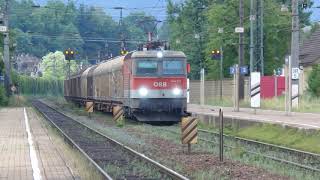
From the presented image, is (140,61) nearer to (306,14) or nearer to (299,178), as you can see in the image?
(299,178)

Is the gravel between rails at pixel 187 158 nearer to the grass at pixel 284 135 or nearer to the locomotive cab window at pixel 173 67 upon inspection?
the grass at pixel 284 135

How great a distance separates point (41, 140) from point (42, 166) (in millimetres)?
7784

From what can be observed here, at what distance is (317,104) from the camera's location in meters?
39.8

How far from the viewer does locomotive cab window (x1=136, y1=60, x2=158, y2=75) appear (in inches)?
1217

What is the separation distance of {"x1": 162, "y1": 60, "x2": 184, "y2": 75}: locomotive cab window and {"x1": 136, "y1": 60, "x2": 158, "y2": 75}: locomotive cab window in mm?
399

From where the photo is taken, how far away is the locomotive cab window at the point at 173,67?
1224 inches

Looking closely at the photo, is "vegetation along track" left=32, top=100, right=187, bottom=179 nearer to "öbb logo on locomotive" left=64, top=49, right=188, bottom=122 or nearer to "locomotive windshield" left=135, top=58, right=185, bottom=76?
"öbb logo on locomotive" left=64, top=49, right=188, bottom=122

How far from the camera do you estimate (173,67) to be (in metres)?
31.2

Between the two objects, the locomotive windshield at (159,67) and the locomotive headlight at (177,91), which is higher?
the locomotive windshield at (159,67)

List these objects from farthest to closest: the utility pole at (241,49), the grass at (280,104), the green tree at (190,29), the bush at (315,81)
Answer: the green tree at (190,29), the bush at (315,81), the utility pole at (241,49), the grass at (280,104)

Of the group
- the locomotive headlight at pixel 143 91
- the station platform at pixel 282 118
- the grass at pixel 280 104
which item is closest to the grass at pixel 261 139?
the station platform at pixel 282 118

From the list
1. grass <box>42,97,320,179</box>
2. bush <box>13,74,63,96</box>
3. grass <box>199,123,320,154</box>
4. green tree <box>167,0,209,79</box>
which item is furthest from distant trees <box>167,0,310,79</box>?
bush <box>13,74,63,96</box>

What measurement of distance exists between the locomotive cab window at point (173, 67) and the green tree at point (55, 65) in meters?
117

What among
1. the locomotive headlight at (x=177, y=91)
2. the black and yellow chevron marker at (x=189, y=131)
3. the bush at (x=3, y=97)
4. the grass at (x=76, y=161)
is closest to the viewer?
the grass at (x=76, y=161)
